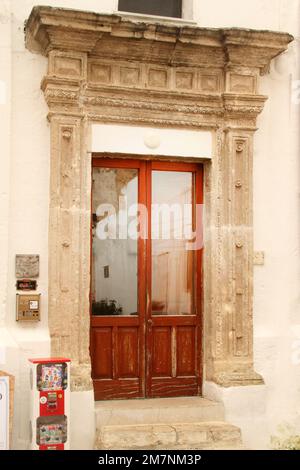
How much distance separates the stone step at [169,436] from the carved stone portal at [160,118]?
20.1 inches

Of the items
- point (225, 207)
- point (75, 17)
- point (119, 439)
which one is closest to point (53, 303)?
point (119, 439)

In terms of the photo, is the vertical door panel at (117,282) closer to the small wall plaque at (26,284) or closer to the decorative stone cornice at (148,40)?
the small wall plaque at (26,284)

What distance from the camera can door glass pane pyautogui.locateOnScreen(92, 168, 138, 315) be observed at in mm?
7254

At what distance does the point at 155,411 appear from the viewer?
6875mm

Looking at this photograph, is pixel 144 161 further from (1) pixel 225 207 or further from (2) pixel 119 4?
(2) pixel 119 4

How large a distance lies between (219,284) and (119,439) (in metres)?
1.86

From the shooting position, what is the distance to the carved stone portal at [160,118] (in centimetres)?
678

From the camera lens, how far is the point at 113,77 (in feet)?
23.2

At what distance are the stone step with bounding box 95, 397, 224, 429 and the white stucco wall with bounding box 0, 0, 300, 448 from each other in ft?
0.57

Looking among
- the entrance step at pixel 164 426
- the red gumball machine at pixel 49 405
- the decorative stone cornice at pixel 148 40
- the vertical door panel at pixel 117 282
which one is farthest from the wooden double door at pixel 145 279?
the decorative stone cornice at pixel 148 40

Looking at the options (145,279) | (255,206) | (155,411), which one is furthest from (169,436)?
(255,206)

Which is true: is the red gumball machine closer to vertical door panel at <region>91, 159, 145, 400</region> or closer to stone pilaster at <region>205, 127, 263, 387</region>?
vertical door panel at <region>91, 159, 145, 400</region>

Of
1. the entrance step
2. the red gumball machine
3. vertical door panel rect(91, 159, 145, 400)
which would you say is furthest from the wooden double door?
the red gumball machine

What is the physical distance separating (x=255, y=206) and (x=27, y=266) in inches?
96.4
